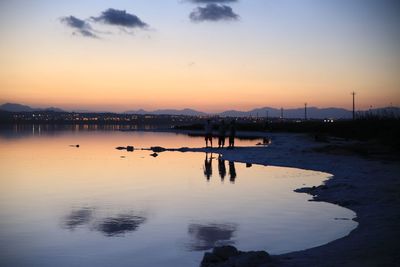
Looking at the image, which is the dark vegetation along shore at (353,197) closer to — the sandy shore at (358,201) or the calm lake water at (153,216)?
the sandy shore at (358,201)

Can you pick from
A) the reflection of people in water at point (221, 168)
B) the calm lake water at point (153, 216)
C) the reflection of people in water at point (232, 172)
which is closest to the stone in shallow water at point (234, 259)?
the calm lake water at point (153, 216)

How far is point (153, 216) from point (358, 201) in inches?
209

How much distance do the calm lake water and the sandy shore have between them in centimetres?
55

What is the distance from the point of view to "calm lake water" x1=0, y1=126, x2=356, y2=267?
26.8ft

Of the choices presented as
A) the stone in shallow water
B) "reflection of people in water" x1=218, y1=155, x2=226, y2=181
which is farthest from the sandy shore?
"reflection of people in water" x1=218, y1=155, x2=226, y2=181

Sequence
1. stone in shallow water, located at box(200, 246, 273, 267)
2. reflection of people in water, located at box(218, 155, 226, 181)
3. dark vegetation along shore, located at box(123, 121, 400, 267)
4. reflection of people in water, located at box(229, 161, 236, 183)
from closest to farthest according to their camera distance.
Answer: stone in shallow water, located at box(200, 246, 273, 267) → dark vegetation along shore, located at box(123, 121, 400, 267) → reflection of people in water, located at box(229, 161, 236, 183) → reflection of people in water, located at box(218, 155, 226, 181)

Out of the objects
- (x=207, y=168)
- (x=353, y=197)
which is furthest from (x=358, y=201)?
(x=207, y=168)

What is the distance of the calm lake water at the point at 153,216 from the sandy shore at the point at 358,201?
21.8 inches

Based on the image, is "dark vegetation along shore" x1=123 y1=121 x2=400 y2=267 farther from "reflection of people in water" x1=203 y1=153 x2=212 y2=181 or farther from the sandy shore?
"reflection of people in water" x1=203 y1=153 x2=212 y2=181

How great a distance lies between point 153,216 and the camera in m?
11.1

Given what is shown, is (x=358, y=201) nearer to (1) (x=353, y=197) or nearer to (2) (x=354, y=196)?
(1) (x=353, y=197)

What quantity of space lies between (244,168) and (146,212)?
1092 cm

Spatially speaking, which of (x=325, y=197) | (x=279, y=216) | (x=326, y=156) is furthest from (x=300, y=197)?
(x=326, y=156)

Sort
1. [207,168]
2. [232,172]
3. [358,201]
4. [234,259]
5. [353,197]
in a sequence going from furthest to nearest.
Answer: [207,168] → [232,172] → [353,197] → [358,201] → [234,259]
